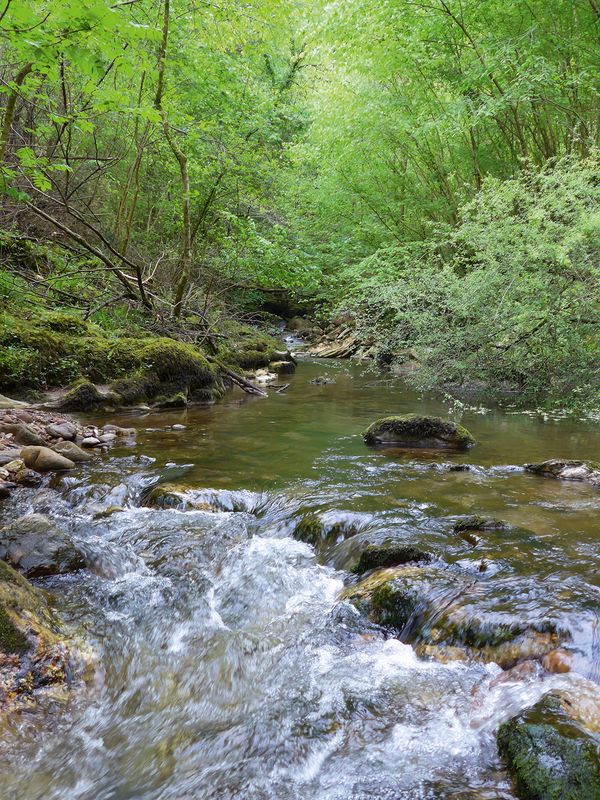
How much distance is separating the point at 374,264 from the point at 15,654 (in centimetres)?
1239

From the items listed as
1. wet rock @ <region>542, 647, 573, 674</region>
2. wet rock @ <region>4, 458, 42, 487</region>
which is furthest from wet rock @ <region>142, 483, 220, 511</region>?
wet rock @ <region>542, 647, 573, 674</region>

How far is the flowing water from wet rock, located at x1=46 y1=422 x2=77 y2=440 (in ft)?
2.66

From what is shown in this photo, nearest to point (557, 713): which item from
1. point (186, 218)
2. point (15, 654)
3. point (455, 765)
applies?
point (455, 765)

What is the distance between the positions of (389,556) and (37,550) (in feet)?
9.39

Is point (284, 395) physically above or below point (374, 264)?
below

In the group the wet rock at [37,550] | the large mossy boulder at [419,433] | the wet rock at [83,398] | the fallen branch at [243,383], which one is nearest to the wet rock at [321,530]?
the wet rock at [37,550]

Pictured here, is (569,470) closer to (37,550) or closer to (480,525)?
(480,525)

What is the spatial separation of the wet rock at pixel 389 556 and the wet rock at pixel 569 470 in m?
2.85

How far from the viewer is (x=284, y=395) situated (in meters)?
12.5

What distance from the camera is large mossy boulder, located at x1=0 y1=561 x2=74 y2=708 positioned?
282 cm

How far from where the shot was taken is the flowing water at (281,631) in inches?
96.3

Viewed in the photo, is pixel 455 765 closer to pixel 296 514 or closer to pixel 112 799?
pixel 112 799

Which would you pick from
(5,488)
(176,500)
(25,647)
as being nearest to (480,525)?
(176,500)

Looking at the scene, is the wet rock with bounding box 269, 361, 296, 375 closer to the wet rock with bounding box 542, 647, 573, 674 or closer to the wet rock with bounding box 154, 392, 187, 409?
the wet rock with bounding box 154, 392, 187, 409
